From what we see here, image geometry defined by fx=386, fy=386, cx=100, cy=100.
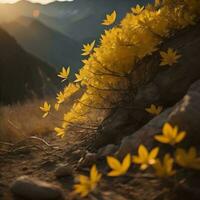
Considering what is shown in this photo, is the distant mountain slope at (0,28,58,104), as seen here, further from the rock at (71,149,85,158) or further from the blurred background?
the rock at (71,149,85,158)

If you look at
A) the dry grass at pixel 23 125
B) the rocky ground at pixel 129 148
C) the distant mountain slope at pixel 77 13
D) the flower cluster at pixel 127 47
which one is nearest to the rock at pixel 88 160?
Answer: the rocky ground at pixel 129 148

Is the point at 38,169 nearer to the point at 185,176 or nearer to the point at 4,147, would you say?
the point at 4,147

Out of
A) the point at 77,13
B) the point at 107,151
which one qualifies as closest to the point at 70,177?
the point at 107,151

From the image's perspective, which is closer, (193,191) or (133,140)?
(193,191)

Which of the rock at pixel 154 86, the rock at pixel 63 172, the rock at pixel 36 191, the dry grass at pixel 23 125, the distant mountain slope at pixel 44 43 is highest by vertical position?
the distant mountain slope at pixel 44 43

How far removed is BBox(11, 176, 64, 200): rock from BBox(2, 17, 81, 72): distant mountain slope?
54587 mm

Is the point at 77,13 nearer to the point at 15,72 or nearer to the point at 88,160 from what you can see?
the point at 15,72

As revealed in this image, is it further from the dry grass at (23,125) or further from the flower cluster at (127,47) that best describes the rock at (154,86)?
the dry grass at (23,125)

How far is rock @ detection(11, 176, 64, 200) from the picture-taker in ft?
8.45

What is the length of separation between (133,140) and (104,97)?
3.73 feet

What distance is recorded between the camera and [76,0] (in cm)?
13438

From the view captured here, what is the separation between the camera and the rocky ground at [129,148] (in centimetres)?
257

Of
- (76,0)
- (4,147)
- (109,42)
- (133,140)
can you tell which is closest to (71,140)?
(4,147)

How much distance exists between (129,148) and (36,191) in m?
0.81
